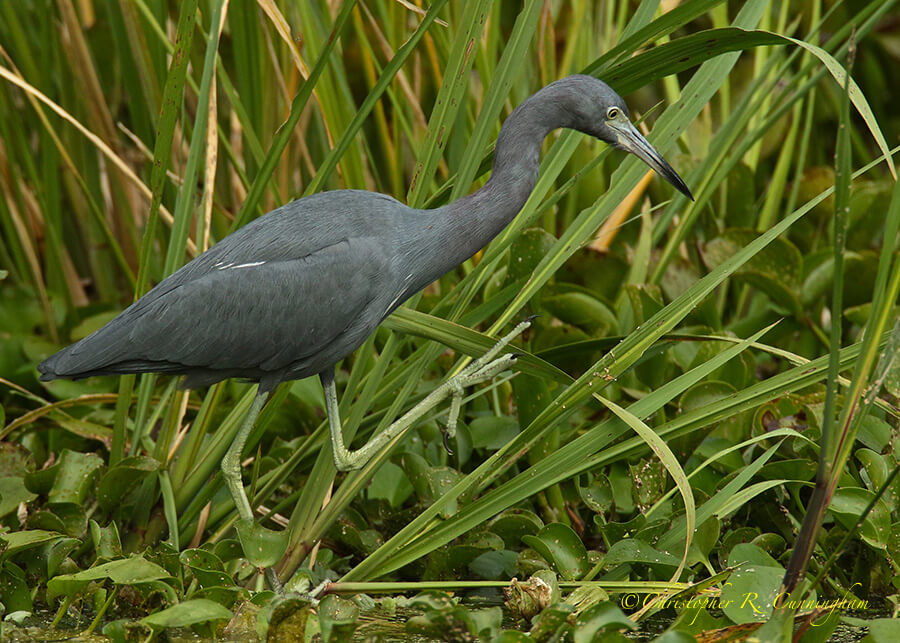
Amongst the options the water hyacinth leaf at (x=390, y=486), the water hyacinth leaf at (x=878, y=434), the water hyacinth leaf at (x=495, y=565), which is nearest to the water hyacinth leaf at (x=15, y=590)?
the water hyacinth leaf at (x=390, y=486)

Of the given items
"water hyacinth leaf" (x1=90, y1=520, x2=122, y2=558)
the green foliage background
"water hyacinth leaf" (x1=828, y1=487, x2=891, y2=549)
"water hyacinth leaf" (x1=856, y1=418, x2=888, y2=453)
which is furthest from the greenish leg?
"water hyacinth leaf" (x1=856, y1=418, x2=888, y2=453)

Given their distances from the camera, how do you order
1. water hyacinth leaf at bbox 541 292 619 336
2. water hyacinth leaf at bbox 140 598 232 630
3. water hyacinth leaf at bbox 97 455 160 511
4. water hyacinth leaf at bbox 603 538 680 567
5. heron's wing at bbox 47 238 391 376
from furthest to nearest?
water hyacinth leaf at bbox 541 292 619 336
water hyacinth leaf at bbox 97 455 160 511
heron's wing at bbox 47 238 391 376
water hyacinth leaf at bbox 603 538 680 567
water hyacinth leaf at bbox 140 598 232 630

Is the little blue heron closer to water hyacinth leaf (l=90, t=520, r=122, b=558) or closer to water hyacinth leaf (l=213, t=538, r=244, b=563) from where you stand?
water hyacinth leaf (l=213, t=538, r=244, b=563)

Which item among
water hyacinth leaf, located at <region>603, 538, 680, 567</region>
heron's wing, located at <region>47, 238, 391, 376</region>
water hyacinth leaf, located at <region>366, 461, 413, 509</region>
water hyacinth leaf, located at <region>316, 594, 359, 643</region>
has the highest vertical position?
heron's wing, located at <region>47, 238, 391, 376</region>

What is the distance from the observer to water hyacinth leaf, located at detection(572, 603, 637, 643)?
1924mm

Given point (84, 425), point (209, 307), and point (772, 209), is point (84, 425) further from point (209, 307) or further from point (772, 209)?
point (772, 209)

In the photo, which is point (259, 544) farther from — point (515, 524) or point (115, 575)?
point (515, 524)

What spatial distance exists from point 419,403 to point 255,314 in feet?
1.69

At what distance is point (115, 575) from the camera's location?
7.39 feet

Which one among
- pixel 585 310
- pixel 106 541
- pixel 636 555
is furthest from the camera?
pixel 585 310

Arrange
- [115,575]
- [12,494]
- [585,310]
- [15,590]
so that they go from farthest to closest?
[585,310] → [12,494] → [15,590] → [115,575]

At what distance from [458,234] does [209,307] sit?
66 cm

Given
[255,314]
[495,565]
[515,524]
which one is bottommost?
[495,565]

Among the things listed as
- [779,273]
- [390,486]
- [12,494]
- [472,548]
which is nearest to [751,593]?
[472,548]
